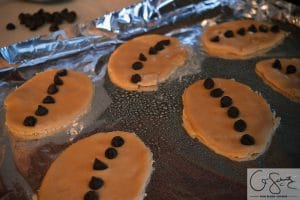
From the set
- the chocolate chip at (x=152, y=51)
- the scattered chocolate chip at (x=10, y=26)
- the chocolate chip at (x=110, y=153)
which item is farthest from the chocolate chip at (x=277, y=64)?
the scattered chocolate chip at (x=10, y=26)

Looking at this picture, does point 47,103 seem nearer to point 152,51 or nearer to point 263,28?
point 152,51

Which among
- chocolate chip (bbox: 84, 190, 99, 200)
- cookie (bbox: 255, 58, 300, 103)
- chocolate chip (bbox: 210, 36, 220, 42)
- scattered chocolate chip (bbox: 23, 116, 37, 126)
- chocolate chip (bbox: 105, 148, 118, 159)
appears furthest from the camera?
chocolate chip (bbox: 210, 36, 220, 42)

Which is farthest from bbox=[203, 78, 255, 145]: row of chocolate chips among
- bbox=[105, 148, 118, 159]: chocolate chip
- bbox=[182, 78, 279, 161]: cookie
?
bbox=[105, 148, 118, 159]: chocolate chip

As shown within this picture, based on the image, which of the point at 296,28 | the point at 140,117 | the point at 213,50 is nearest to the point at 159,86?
the point at 140,117

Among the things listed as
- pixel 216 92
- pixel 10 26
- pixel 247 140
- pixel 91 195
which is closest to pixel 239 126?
pixel 247 140

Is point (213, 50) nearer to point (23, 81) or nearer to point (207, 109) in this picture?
point (207, 109)

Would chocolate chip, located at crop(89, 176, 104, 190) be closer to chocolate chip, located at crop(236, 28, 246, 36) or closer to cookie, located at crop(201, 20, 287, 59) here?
cookie, located at crop(201, 20, 287, 59)
